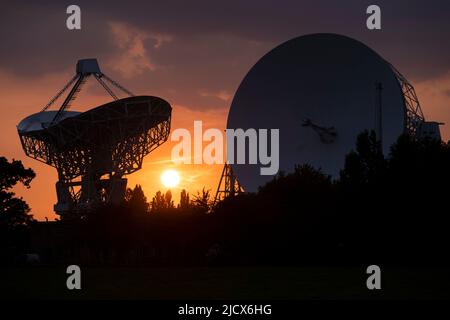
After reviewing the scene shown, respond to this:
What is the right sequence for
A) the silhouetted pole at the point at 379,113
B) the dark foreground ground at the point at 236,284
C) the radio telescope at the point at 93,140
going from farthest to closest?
the radio telescope at the point at 93,140, the silhouetted pole at the point at 379,113, the dark foreground ground at the point at 236,284

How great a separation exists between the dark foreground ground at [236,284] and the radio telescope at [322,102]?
31275 millimetres

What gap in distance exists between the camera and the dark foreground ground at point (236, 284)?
30297mm

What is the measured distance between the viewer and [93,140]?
87.8m

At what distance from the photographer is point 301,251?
2029 inches

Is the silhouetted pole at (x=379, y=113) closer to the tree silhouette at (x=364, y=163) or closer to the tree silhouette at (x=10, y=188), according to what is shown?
the tree silhouette at (x=364, y=163)

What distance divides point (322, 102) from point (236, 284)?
140 feet

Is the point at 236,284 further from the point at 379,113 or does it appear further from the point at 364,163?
the point at 379,113

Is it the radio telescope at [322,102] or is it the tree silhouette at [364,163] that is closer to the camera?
the tree silhouette at [364,163]

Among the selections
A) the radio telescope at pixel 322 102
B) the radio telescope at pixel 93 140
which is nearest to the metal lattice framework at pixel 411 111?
the radio telescope at pixel 322 102

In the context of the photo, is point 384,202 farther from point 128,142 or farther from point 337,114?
point 128,142

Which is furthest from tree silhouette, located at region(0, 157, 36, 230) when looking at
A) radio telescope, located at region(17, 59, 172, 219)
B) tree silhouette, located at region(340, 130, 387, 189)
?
tree silhouette, located at region(340, 130, 387, 189)

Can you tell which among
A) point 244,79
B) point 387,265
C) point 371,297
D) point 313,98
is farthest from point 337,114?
point 371,297

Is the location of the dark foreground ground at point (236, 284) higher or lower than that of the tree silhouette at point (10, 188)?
lower
